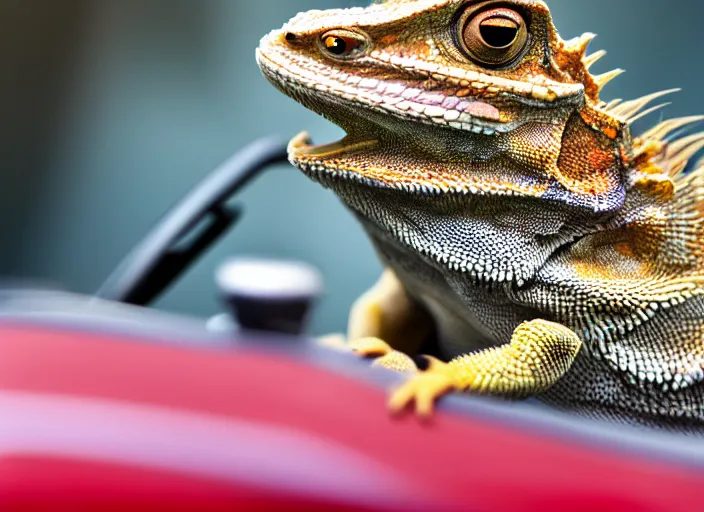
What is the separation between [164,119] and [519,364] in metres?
0.96

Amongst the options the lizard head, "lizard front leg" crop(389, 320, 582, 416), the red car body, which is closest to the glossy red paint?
the red car body

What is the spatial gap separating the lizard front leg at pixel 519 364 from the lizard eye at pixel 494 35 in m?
0.33

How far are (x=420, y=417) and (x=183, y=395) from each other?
0.19 meters

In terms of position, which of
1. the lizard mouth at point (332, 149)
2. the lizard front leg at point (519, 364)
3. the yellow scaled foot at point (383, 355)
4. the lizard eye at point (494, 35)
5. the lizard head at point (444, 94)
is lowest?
the yellow scaled foot at point (383, 355)

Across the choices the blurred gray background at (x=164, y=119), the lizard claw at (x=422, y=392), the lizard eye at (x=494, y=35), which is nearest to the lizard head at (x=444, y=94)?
the lizard eye at (x=494, y=35)

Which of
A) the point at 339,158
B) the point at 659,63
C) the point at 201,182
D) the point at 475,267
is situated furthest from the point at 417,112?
the point at 201,182

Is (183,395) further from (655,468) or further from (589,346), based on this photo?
(589,346)

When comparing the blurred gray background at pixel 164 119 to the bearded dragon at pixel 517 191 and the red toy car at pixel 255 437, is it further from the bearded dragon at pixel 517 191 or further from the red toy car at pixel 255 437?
the red toy car at pixel 255 437

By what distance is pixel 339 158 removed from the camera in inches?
32.3

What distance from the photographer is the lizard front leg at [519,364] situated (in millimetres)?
710

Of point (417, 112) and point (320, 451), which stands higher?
point (417, 112)

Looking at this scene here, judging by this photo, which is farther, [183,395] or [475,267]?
[475,267]

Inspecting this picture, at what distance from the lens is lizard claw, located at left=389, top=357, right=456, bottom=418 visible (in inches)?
21.1

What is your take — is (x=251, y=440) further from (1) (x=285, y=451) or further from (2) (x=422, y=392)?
(2) (x=422, y=392)
